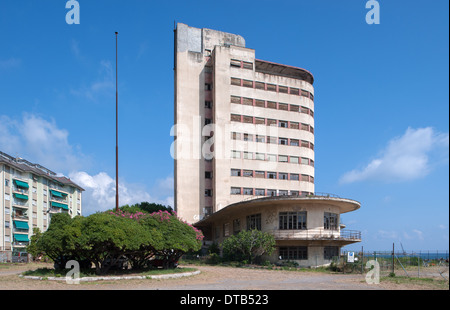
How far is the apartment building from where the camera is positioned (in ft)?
207

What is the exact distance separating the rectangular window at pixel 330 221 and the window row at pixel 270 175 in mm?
21342

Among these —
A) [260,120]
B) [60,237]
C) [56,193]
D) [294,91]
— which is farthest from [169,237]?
[56,193]

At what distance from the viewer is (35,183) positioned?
7275cm

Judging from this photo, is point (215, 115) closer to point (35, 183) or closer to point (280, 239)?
point (280, 239)

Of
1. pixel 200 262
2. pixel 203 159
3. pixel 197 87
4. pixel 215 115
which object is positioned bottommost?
pixel 200 262

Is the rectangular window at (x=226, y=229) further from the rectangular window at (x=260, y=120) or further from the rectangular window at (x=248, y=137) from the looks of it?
the rectangular window at (x=260, y=120)

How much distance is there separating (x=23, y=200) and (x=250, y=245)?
156 feet

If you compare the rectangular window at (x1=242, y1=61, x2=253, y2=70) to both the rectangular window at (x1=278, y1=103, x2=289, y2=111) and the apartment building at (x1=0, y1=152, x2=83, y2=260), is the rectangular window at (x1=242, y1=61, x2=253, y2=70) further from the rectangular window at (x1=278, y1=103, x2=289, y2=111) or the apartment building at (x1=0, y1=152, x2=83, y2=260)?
the apartment building at (x1=0, y1=152, x2=83, y2=260)

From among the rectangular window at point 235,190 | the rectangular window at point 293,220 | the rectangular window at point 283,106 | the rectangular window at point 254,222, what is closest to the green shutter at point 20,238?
the rectangular window at point 235,190

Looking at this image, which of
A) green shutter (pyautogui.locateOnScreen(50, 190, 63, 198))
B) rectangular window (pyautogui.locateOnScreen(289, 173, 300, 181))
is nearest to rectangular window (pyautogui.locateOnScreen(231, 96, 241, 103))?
rectangular window (pyautogui.locateOnScreen(289, 173, 300, 181))

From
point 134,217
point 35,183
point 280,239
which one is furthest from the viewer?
point 35,183
